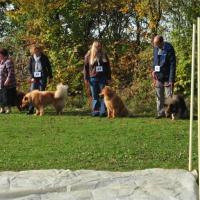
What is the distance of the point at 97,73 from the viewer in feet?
42.4

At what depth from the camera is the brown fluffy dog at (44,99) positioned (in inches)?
518

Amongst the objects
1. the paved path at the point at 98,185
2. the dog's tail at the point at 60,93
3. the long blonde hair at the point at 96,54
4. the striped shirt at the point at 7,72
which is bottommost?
the paved path at the point at 98,185

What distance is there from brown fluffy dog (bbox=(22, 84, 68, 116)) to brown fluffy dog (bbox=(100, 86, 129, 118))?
3.54 feet

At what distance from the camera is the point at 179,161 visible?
781cm

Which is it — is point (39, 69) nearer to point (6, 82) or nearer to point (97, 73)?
point (6, 82)

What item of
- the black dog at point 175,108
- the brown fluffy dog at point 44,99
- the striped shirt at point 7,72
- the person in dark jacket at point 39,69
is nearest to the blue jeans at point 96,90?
the brown fluffy dog at point 44,99

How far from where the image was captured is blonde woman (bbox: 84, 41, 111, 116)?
507 inches

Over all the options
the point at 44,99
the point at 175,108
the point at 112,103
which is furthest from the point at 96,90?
the point at 175,108

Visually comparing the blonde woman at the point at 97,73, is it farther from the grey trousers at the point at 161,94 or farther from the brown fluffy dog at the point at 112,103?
the grey trousers at the point at 161,94

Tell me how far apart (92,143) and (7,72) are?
5.07 m

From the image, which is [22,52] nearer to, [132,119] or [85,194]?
[132,119]

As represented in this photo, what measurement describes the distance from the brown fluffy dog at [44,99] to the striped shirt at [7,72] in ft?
1.78

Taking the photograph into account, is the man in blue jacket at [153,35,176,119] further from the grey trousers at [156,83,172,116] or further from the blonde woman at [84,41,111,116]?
the blonde woman at [84,41,111,116]

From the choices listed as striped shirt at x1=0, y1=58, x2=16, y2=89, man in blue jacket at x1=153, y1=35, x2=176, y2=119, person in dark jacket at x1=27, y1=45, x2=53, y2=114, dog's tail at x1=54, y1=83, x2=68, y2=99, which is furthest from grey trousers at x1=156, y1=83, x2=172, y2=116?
striped shirt at x1=0, y1=58, x2=16, y2=89
